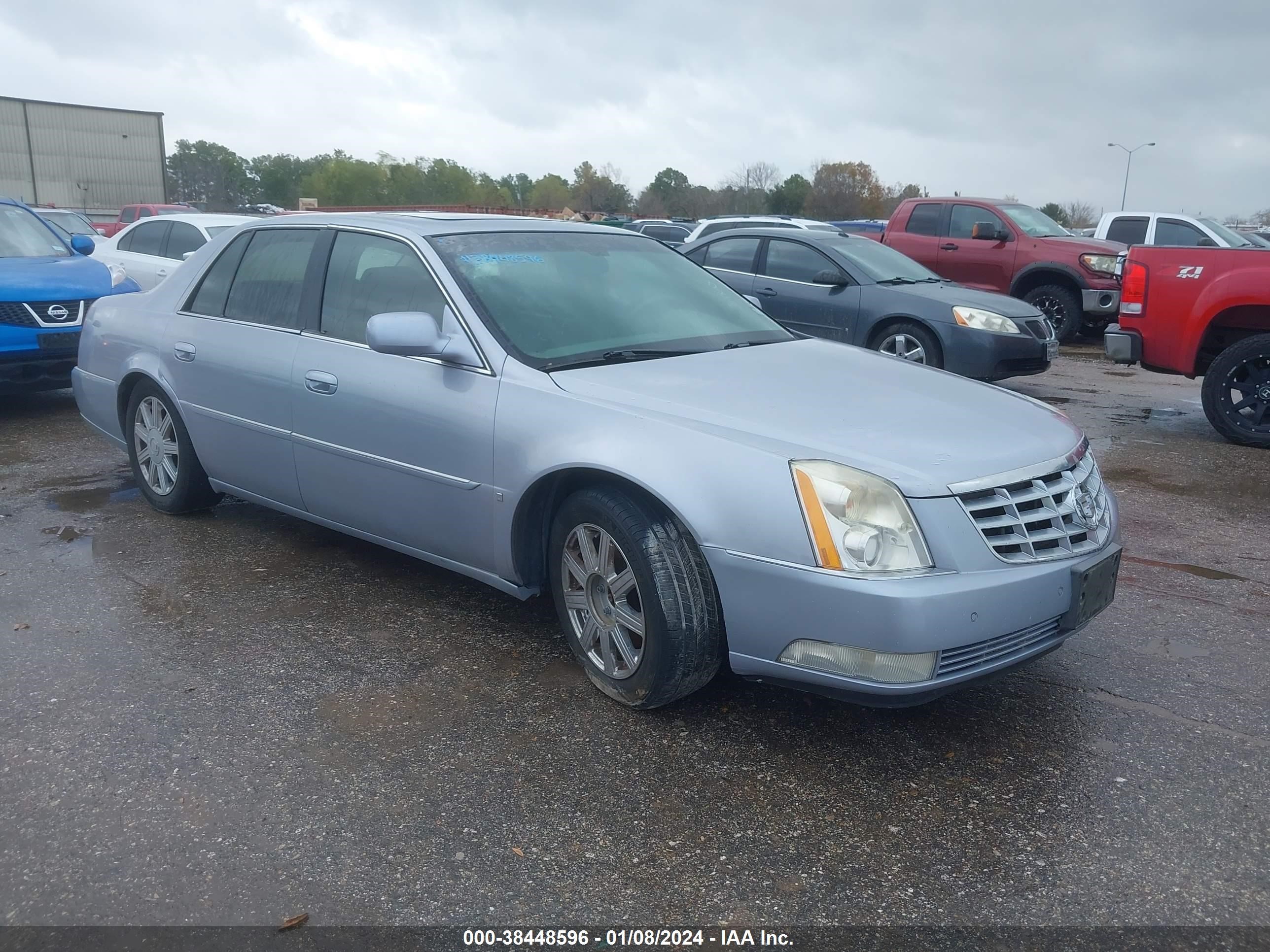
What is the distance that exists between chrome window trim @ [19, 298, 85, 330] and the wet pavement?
3.73 meters

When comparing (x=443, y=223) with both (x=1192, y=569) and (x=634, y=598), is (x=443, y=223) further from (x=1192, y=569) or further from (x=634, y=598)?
(x=1192, y=569)

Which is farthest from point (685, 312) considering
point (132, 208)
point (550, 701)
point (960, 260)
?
point (132, 208)

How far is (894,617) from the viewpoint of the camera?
2.80 m

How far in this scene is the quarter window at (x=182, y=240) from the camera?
1059cm

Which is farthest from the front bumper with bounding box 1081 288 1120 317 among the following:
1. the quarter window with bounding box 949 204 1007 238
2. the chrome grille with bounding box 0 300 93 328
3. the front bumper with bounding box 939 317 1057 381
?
the chrome grille with bounding box 0 300 93 328

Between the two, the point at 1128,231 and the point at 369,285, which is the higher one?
the point at 1128,231

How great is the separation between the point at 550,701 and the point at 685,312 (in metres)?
1.70

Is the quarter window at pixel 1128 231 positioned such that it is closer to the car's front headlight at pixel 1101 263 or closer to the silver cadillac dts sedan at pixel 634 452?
the car's front headlight at pixel 1101 263

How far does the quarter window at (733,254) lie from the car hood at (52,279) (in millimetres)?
5215

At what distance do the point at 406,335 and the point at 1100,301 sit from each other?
11312 mm

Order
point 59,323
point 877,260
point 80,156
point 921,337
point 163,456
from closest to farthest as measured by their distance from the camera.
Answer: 1. point 163,456
2. point 59,323
3. point 921,337
4. point 877,260
5. point 80,156

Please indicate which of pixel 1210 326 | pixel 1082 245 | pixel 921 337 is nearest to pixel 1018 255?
pixel 1082 245

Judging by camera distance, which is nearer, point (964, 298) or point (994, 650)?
point (994, 650)

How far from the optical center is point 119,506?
5.70 meters
